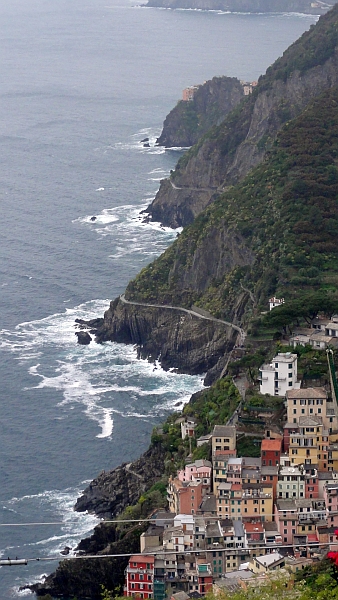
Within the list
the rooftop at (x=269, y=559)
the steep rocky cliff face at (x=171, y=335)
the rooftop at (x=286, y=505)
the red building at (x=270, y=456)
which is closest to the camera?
the rooftop at (x=269, y=559)

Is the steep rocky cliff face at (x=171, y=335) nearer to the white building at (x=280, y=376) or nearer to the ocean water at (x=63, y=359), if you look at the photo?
the ocean water at (x=63, y=359)

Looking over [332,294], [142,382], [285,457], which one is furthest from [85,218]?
[285,457]

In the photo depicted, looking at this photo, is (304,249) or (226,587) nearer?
(226,587)

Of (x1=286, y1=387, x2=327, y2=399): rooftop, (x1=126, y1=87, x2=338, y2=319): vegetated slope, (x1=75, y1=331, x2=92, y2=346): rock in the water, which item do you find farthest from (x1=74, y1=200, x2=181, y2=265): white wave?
(x1=286, y1=387, x2=327, y2=399): rooftop

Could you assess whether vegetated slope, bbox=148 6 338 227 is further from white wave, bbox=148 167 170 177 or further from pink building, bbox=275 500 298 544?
pink building, bbox=275 500 298 544

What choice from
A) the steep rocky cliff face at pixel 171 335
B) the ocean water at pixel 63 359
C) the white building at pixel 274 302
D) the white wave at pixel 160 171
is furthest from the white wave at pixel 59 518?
the white wave at pixel 160 171

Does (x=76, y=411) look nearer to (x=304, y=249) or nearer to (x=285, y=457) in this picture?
(x=304, y=249)
